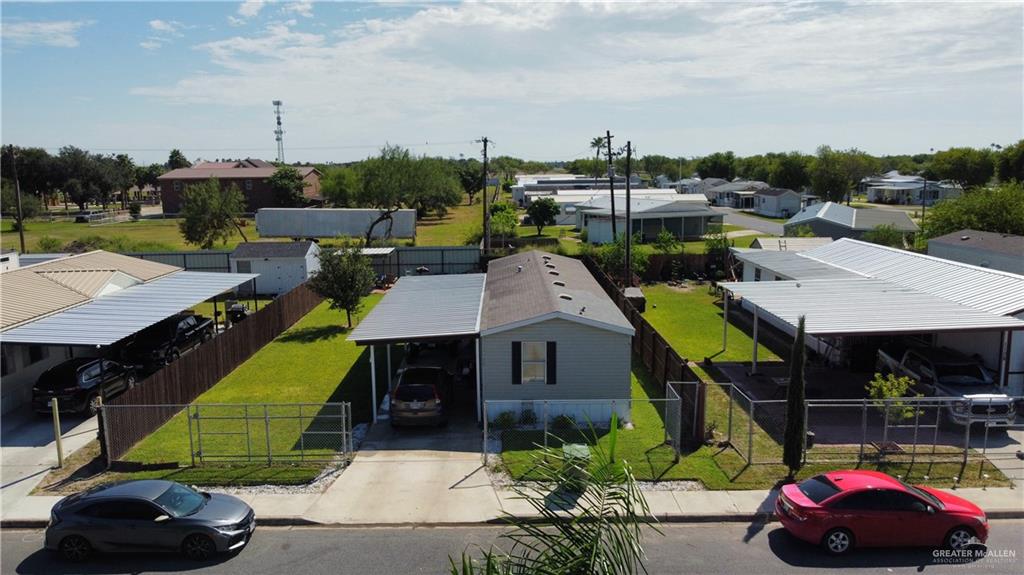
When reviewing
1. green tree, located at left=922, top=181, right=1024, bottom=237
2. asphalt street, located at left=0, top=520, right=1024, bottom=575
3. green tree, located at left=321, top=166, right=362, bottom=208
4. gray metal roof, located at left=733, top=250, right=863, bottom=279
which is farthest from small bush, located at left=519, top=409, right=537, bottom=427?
green tree, located at left=321, top=166, right=362, bottom=208

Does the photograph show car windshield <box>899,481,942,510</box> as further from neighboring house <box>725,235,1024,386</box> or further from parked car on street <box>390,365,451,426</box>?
parked car on street <box>390,365,451,426</box>

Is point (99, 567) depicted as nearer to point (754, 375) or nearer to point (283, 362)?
point (283, 362)

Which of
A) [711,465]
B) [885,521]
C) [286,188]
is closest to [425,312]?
[711,465]

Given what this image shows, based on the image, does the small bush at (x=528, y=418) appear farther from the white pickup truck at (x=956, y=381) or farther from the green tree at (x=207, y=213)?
the green tree at (x=207, y=213)

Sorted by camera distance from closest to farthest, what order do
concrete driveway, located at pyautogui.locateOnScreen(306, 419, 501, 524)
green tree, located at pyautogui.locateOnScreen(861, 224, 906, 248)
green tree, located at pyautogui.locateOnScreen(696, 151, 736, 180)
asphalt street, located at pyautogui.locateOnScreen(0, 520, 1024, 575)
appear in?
asphalt street, located at pyautogui.locateOnScreen(0, 520, 1024, 575)
concrete driveway, located at pyautogui.locateOnScreen(306, 419, 501, 524)
green tree, located at pyautogui.locateOnScreen(861, 224, 906, 248)
green tree, located at pyautogui.locateOnScreen(696, 151, 736, 180)

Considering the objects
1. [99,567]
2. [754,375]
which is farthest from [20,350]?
[754,375]

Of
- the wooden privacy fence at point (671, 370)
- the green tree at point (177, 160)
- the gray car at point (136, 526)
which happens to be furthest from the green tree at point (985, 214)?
the green tree at point (177, 160)

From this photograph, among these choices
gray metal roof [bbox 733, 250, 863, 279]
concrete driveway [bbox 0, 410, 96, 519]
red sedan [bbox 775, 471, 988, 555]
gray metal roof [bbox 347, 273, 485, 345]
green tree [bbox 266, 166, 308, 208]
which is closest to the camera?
red sedan [bbox 775, 471, 988, 555]
